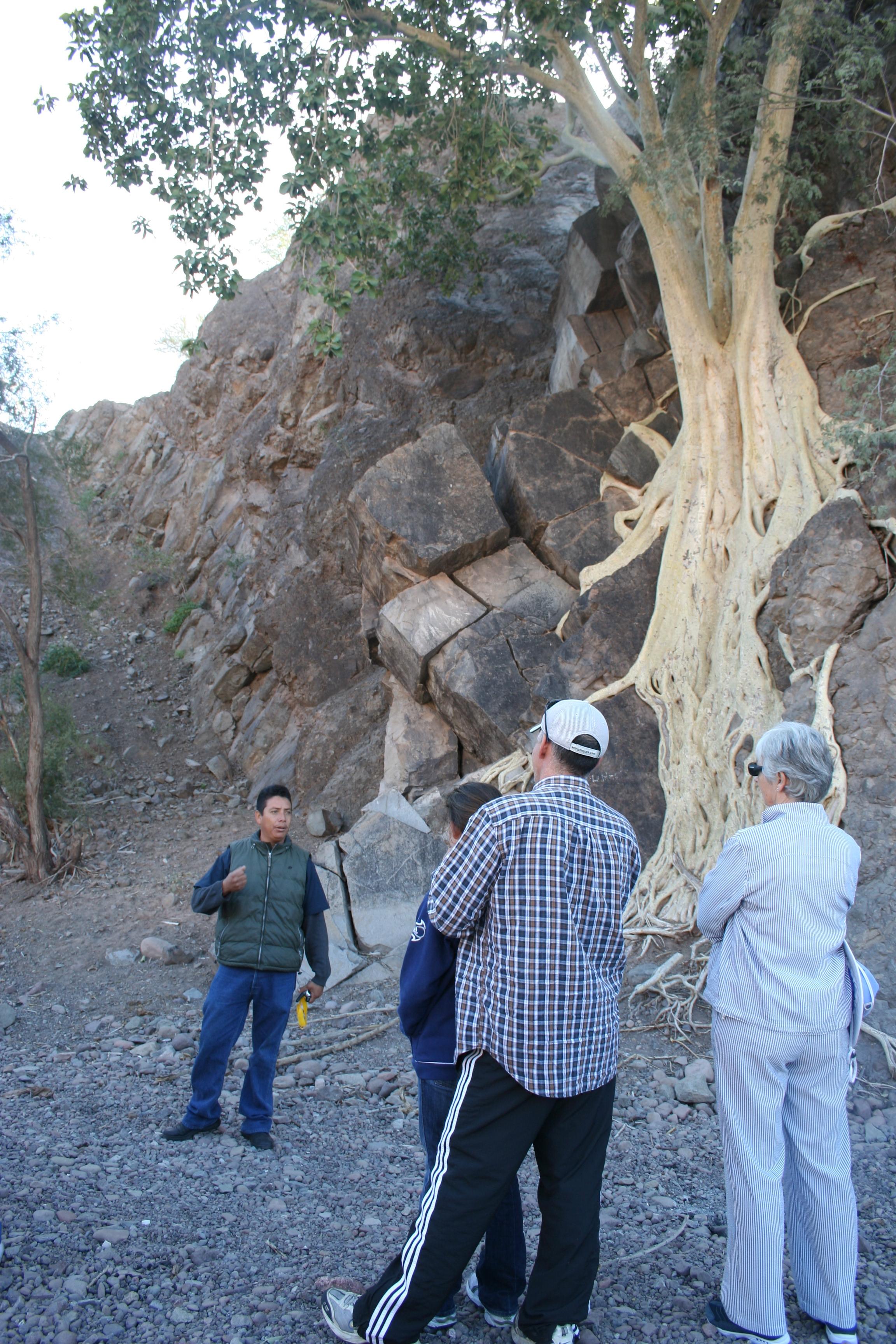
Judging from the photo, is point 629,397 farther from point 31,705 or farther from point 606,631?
point 31,705

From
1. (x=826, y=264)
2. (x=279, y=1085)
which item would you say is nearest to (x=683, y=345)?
(x=826, y=264)

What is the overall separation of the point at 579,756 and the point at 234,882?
2.27 metres

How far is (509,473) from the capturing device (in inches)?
418

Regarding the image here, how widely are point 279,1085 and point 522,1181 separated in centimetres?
185

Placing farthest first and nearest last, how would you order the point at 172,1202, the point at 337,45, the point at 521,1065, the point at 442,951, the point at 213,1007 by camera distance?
the point at 337,45 < the point at 213,1007 < the point at 172,1202 < the point at 442,951 < the point at 521,1065

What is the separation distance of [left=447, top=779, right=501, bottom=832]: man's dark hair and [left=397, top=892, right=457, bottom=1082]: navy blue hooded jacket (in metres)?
0.29

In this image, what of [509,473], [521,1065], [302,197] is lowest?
[521,1065]

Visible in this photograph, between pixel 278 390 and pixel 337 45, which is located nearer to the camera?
pixel 337 45

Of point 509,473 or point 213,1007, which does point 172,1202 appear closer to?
point 213,1007

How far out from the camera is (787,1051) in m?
2.43

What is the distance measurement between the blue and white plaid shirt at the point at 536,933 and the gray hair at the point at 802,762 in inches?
23.4

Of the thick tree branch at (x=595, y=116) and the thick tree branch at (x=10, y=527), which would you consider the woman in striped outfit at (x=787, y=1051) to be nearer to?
the thick tree branch at (x=595, y=116)

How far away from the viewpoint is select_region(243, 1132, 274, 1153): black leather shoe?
404cm

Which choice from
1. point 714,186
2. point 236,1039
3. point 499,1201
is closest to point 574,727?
point 499,1201
